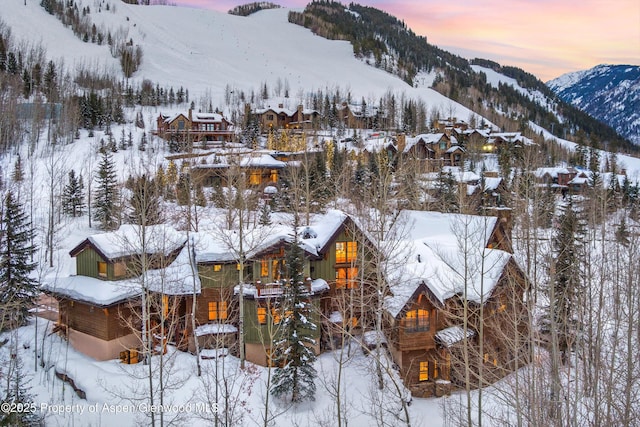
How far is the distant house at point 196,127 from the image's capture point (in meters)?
74.5

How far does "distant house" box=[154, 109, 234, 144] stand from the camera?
7450 centimetres

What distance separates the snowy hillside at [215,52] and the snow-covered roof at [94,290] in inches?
3677

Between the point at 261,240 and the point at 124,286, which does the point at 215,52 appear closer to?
the point at 261,240

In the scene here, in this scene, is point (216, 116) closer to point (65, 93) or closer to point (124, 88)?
point (65, 93)

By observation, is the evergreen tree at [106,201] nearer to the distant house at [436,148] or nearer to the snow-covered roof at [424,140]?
the distant house at [436,148]

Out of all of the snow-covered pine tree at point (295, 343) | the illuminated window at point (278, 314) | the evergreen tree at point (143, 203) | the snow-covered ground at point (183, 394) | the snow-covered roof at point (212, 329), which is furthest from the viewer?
the snow-covered roof at point (212, 329)

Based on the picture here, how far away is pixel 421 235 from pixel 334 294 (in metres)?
7.12

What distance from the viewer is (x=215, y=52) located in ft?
489

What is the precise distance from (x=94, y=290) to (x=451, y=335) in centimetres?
1770

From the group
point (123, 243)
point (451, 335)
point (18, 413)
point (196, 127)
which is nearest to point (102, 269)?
point (123, 243)

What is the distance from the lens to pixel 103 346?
72.3 feet

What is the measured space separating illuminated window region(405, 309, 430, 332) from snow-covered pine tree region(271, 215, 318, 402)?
4.72m

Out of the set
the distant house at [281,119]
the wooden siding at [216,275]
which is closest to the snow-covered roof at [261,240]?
the wooden siding at [216,275]

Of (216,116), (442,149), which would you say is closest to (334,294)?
(442,149)
